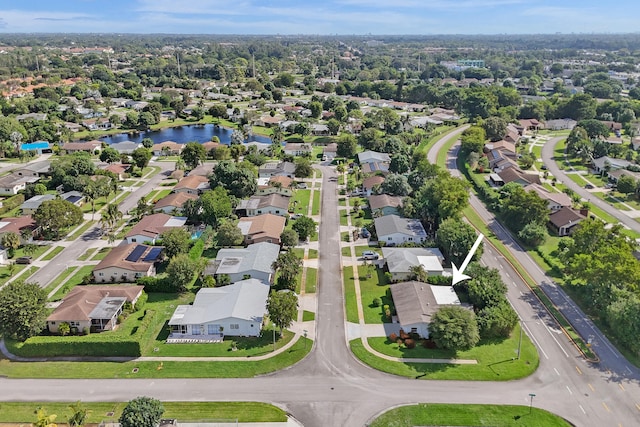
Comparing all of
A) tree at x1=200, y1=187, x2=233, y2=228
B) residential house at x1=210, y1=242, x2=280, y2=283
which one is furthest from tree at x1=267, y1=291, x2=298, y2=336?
tree at x1=200, y1=187, x2=233, y2=228

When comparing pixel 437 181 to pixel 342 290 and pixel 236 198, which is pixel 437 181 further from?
pixel 236 198

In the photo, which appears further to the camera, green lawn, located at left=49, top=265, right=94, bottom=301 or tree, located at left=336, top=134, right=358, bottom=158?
tree, located at left=336, top=134, right=358, bottom=158

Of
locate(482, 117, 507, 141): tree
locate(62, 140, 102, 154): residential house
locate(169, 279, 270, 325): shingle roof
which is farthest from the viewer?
locate(482, 117, 507, 141): tree

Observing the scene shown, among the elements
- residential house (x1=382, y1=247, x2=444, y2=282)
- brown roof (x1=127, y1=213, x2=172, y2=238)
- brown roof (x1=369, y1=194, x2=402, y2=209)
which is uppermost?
residential house (x1=382, y1=247, x2=444, y2=282)

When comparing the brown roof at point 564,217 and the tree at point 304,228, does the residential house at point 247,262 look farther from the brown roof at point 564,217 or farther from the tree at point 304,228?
the brown roof at point 564,217

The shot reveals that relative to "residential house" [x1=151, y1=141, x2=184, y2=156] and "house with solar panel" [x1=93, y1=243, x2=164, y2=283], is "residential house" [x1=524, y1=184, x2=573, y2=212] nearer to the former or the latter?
"house with solar panel" [x1=93, y1=243, x2=164, y2=283]

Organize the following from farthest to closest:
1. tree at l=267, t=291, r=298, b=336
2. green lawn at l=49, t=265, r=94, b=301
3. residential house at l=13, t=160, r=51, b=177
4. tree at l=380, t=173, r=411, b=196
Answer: residential house at l=13, t=160, r=51, b=177, tree at l=380, t=173, r=411, b=196, green lawn at l=49, t=265, r=94, b=301, tree at l=267, t=291, r=298, b=336

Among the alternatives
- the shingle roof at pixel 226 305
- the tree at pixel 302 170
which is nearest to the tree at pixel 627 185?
the tree at pixel 302 170

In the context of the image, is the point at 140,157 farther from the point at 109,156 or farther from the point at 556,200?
the point at 556,200
